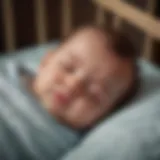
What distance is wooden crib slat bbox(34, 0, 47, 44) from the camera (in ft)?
5.25

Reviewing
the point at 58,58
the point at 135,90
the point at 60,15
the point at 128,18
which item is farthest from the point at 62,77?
the point at 60,15

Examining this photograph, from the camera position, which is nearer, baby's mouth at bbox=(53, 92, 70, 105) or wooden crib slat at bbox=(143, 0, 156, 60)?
baby's mouth at bbox=(53, 92, 70, 105)

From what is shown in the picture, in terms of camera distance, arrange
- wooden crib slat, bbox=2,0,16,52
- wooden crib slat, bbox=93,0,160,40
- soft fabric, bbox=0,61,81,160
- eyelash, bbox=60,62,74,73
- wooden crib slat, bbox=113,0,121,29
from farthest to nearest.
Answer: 1. wooden crib slat, bbox=2,0,16,52
2. wooden crib slat, bbox=113,0,121,29
3. wooden crib slat, bbox=93,0,160,40
4. eyelash, bbox=60,62,74,73
5. soft fabric, bbox=0,61,81,160

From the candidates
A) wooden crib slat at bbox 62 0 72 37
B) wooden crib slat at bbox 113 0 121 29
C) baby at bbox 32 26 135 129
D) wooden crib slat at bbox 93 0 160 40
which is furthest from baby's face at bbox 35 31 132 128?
wooden crib slat at bbox 62 0 72 37

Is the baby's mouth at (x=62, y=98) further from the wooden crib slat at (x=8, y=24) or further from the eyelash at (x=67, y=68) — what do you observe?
the wooden crib slat at (x=8, y=24)

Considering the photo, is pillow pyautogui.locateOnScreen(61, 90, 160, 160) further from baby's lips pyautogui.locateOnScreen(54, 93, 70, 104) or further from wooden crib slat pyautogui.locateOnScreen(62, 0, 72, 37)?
wooden crib slat pyautogui.locateOnScreen(62, 0, 72, 37)

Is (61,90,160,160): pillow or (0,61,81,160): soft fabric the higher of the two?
(61,90,160,160): pillow

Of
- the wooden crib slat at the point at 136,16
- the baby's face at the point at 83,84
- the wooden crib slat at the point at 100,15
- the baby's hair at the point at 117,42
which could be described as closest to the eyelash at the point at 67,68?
the baby's face at the point at 83,84

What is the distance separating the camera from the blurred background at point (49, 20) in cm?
154

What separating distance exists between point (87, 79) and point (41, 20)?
0.57 metres

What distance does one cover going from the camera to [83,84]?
43.0 inches

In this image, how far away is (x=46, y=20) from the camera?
1670 mm

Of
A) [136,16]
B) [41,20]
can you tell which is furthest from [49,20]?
[136,16]

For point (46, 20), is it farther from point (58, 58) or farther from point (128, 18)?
point (58, 58)
